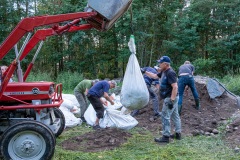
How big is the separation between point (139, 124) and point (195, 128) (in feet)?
4.29

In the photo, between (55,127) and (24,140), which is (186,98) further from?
(24,140)

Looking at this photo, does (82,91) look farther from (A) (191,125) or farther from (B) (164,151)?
(B) (164,151)

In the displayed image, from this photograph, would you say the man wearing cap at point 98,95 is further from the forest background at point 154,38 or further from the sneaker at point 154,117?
the forest background at point 154,38

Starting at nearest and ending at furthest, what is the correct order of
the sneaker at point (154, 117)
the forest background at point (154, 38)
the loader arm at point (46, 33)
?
the loader arm at point (46, 33) → the sneaker at point (154, 117) → the forest background at point (154, 38)

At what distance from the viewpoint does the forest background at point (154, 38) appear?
636 inches

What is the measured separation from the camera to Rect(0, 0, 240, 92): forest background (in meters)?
16.2

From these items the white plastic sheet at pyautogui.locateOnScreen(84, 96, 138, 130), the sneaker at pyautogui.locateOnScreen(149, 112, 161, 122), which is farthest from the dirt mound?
the sneaker at pyautogui.locateOnScreen(149, 112, 161, 122)

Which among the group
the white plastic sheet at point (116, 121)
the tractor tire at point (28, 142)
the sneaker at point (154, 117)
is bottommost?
the sneaker at point (154, 117)

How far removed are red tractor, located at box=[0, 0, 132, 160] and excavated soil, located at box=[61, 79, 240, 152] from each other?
3.10ft

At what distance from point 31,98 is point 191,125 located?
3.97 metres

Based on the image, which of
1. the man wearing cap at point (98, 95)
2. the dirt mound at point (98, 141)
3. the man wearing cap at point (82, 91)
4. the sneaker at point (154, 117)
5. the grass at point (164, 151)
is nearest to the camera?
the grass at point (164, 151)

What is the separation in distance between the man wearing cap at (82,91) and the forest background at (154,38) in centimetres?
859

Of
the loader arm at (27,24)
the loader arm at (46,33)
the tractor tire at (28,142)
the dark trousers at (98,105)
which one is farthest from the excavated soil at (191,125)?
the loader arm at (27,24)

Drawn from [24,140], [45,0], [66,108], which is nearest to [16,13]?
[45,0]
